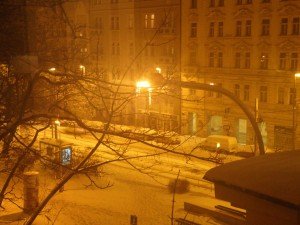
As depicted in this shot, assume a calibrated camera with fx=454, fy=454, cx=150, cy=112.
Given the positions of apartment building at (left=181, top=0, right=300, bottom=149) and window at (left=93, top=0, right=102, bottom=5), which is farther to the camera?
window at (left=93, top=0, right=102, bottom=5)

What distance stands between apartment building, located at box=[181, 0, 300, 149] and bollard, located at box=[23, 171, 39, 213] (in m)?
14.2

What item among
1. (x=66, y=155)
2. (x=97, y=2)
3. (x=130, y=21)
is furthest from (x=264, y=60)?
(x=97, y=2)

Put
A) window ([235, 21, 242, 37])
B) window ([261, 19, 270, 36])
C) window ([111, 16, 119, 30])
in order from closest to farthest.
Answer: window ([261, 19, 270, 36]) → window ([235, 21, 242, 37]) → window ([111, 16, 119, 30])

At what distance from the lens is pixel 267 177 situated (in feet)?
12.1

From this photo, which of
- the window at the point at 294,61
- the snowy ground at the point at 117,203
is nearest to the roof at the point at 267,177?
the snowy ground at the point at 117,203

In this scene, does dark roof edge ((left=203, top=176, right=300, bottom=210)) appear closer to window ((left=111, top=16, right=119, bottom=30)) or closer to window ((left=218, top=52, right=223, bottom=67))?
window ((left=218, top=52, right=223, bottom=67))

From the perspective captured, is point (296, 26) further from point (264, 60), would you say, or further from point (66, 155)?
point (66, 155)

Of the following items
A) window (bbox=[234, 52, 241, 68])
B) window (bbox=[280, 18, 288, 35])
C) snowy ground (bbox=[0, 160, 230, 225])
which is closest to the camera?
snowy ground (bbox=[0, 160, 230, 225])

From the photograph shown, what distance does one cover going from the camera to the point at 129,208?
18.6 meters

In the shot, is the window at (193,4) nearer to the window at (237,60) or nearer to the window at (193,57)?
the window at (193,57)

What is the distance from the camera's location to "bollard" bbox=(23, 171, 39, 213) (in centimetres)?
1700

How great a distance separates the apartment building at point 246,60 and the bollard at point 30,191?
1420 centimetres

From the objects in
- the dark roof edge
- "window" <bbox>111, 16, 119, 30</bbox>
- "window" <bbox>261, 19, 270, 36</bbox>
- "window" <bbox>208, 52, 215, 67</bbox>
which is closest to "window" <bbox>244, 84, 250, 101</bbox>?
"window" <bbox>208, 52, 215, 67</bbox>

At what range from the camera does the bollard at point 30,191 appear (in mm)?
17000
